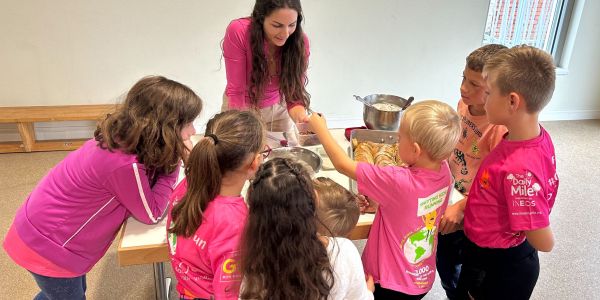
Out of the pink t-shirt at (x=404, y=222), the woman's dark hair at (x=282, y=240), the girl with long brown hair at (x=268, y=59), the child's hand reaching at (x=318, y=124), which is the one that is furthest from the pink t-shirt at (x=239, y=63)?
the woman's dark hair at (x=282, y=240)

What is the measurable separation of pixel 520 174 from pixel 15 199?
264cm

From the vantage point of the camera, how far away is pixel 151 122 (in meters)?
1.25

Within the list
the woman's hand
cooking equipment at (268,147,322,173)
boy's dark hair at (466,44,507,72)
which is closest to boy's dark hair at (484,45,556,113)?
boy's dark hair at (466,44,507,72)

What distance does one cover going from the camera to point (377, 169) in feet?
3.99

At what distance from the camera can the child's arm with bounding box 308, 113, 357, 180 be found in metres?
1.27

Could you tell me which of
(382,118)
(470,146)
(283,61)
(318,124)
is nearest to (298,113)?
(283,61)

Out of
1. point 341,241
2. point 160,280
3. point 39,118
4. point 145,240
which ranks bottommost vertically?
point 160,280

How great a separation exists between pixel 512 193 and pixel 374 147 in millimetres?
563

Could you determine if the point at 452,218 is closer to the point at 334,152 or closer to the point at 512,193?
the point at 512,193

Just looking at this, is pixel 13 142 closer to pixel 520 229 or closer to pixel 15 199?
pixel 15 199

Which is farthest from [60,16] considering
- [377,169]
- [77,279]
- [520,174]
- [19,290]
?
[520,174]

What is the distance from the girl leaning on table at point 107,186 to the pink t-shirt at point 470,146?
0.98m

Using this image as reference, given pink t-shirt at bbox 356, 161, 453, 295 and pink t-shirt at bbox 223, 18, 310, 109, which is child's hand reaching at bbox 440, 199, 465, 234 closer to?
pink t-shirt at bbox 356, 161, 453, 295

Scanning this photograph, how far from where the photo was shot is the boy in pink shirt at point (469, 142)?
144cm
